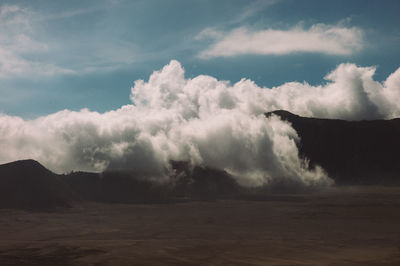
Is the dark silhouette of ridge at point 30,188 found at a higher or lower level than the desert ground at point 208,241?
higher

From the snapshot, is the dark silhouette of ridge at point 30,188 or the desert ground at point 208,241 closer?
the desert ground at point 208,241

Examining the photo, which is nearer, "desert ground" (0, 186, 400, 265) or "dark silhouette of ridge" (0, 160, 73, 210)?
"desert ground" (0, 186, 400, 265)

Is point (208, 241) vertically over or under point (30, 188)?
under

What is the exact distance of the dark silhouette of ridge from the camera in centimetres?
14112

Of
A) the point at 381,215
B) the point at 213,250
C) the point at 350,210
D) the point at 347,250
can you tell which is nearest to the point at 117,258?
the point at 213,250

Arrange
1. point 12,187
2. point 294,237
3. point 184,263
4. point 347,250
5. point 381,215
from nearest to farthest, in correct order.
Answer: point 184,263 < point 347,250 < point 294,237 < point 381,215 < point 12,187

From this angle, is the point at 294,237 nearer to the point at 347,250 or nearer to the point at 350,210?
the point at 347,250

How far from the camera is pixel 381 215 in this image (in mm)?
118000

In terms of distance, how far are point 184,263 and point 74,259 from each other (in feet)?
49.0

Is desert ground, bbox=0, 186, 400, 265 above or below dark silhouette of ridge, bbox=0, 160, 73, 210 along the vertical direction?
below

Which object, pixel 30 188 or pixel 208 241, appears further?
pixel 30 188

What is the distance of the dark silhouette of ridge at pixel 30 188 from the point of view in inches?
5556

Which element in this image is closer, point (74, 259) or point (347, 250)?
point (74, 259)

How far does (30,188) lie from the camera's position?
149 metres
